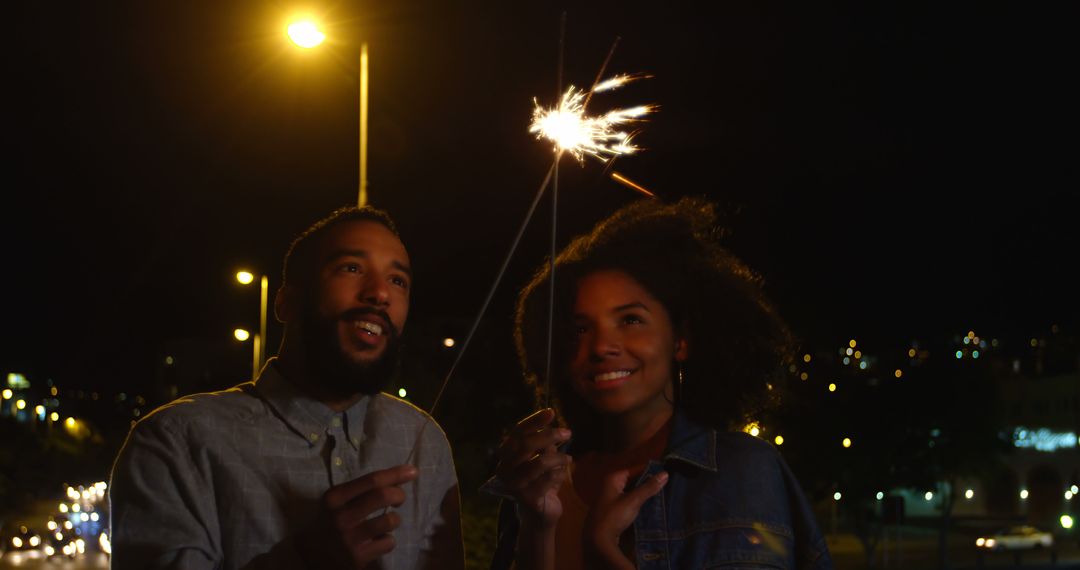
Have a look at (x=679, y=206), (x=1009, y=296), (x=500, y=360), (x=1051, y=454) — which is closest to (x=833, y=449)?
(x=1009, y=296)

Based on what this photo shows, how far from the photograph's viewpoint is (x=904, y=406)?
43.1 m

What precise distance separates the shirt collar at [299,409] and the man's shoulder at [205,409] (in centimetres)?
6

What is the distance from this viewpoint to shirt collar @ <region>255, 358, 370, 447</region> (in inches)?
150

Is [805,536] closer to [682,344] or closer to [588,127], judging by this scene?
[682,344]

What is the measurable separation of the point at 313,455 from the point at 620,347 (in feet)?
3.85

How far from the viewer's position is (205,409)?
368 cm

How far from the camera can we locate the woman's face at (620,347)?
425 cm

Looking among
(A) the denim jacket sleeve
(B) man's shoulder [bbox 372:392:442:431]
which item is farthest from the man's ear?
(A) the denim jacket sleeve

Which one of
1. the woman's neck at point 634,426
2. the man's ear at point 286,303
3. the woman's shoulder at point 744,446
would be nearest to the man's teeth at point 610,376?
the woman's neck at point 634,426

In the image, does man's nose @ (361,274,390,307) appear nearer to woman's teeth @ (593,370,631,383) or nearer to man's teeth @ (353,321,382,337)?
man's teeth @ (353,321,382,337)

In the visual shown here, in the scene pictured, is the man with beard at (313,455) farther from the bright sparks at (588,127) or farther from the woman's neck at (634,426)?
the bright sparks at (588,127)

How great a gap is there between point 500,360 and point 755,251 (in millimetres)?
7194

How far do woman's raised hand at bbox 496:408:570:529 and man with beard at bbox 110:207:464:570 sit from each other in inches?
15.0

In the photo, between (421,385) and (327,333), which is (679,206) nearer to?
(327,333)
